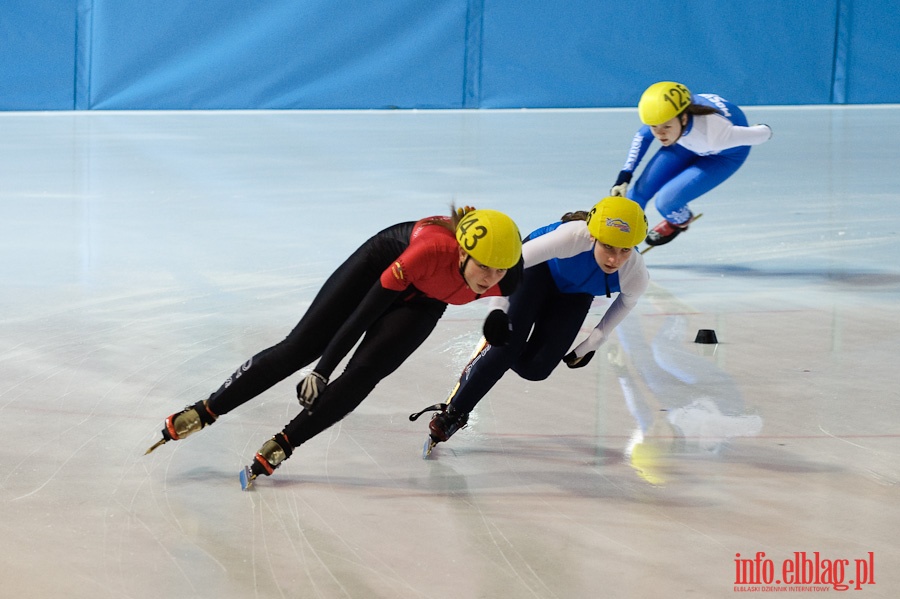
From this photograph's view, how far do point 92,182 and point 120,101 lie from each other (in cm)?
582

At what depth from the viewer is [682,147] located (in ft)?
20.2

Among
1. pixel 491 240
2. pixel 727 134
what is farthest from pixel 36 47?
pixel 491 240

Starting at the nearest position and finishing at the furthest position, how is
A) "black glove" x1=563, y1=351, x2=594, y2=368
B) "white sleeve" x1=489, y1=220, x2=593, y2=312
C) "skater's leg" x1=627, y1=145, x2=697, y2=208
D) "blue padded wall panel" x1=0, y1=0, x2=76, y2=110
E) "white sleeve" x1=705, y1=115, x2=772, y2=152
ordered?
"white sleeve" x1=489, y1=220, x2=593, y2=312, "black glove" x1=563, y1=351, x2=594, y2=368, "white sleeve" x1=705, y1=115, x2=772, y2=152, "skater's leg" x1=627, y1=145, x2=697, y2=208, "blue padded wall panel" x1=0, y1=0, x2=76, y2=110

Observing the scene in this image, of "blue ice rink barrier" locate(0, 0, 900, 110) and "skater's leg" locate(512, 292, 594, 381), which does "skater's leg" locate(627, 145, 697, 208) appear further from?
"blue ice rink barrier" locate(0, 0, 900, 110)

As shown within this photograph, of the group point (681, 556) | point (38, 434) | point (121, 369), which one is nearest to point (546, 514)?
point (681, 556)

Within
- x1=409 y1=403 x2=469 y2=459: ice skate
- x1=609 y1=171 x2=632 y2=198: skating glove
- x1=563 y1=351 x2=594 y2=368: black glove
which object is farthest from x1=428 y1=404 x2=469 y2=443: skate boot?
x1=609 y1=171 x2=632 y2=198: skating glove

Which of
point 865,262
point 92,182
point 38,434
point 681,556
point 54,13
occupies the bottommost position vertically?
point 681,556

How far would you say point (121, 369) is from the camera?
4.04 meters

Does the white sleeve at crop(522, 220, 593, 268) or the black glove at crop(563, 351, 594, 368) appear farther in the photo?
the black glove at crop(563, 351, 594, 368)

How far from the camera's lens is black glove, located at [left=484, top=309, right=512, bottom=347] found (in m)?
3.16

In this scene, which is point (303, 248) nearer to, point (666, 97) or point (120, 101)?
point (666, 97)

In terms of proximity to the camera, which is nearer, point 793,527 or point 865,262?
point 793,527

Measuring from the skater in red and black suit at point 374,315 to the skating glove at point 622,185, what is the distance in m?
2.26

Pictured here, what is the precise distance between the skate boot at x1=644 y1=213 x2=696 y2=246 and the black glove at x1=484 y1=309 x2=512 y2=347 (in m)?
3.23
